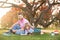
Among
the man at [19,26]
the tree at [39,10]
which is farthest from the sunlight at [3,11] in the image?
the man at [19,26]

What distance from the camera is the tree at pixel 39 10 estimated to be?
212cm

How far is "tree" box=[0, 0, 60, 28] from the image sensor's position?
2.12m

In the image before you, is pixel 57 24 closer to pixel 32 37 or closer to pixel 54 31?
pixel 54 31

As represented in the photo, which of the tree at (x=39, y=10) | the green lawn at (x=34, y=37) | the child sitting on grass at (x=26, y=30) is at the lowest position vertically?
the green lawn at (x=34, y=37)

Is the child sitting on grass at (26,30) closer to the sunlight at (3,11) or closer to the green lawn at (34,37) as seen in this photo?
the green lawn at (34,37)

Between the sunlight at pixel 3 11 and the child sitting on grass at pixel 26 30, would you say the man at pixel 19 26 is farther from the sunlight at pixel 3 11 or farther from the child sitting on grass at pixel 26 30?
the sunlight at pixel 3 11

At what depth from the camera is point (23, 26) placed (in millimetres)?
2105

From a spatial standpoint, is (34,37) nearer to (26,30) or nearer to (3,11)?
(26,30)

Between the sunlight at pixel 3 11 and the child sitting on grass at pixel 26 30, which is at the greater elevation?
the sunlight at pixel 3 11

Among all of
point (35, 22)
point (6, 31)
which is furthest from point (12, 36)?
point (35, 22)

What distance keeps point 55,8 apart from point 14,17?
408 mm

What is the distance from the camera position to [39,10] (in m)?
2.13

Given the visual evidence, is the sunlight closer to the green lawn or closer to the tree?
the tree

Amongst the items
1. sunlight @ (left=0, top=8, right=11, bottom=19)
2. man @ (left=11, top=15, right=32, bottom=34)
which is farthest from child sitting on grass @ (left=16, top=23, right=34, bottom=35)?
sunlight @ (left=0, top=8, right=11, bottom=19)
